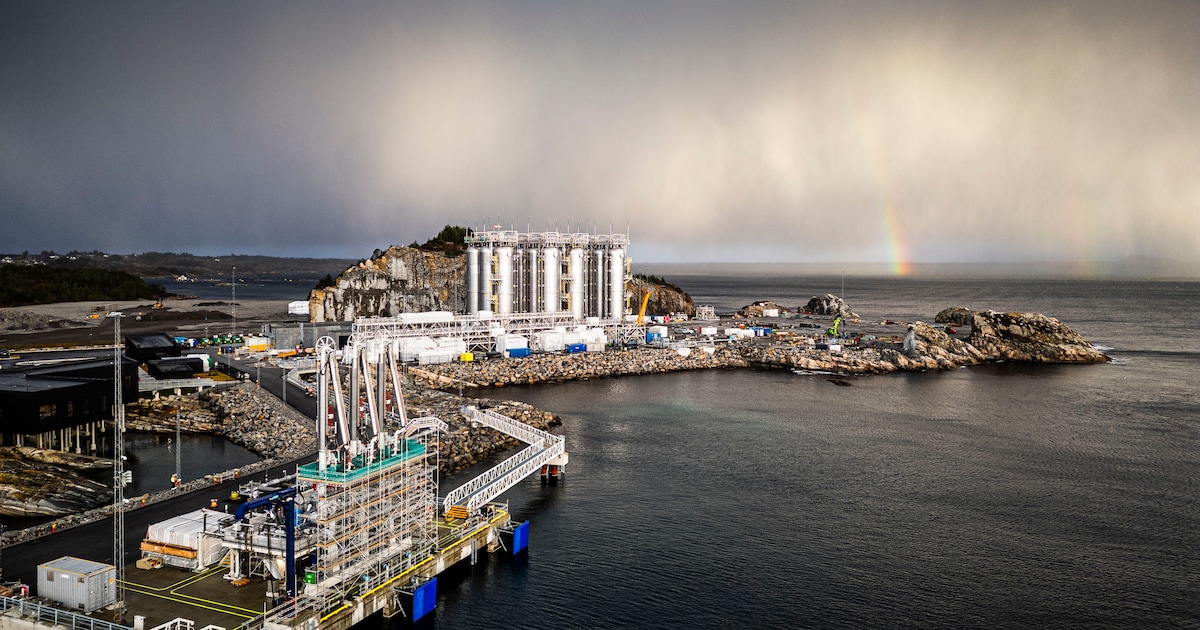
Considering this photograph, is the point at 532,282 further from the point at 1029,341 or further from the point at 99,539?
the point at 99,539

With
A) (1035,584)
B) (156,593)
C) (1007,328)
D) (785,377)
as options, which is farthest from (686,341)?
(156,593)

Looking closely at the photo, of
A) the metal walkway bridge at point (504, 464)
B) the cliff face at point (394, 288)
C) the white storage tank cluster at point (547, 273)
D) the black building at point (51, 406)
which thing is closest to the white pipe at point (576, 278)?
the white storage tank cluster at point (547, 273)

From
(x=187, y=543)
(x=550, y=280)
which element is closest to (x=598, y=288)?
(x=550, y=280)

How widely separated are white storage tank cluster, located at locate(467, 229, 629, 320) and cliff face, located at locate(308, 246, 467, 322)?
2094 centimetres

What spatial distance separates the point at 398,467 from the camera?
2517 centimetres

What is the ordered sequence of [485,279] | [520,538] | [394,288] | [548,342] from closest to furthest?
1. [520,538]
2. [548,342]
3. [485,279]
4. [394,288]

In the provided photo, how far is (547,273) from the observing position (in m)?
88.1

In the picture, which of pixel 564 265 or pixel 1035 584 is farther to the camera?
pixel 564 265

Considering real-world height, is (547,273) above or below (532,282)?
above

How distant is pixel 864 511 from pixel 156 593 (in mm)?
28148

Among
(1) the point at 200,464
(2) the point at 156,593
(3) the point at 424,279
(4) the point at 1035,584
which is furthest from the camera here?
(3) the point at 424,279

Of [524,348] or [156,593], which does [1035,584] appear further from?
[524,348]

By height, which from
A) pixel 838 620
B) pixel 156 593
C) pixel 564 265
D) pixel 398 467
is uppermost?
pixel 564 265

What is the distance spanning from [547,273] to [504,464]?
179ft
